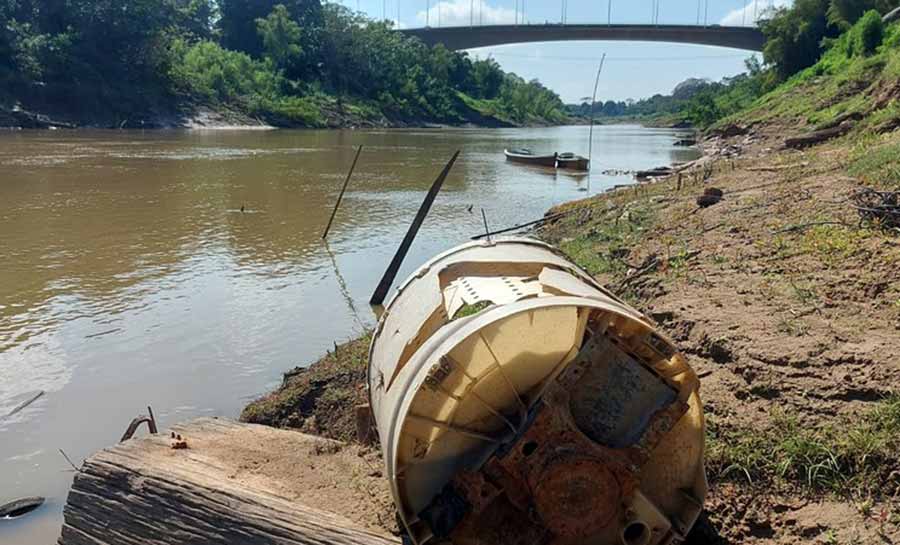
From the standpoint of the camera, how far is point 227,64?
64.3 m

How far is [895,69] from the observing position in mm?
20125

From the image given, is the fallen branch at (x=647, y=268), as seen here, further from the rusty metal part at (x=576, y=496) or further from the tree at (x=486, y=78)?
the tree at (x=486, y=78)

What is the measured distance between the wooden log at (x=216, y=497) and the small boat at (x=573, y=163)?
26367 mm

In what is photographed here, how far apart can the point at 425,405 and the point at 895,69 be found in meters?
21.7

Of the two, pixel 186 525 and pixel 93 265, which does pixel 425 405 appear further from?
pixel 93 265

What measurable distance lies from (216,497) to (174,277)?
8907 mm

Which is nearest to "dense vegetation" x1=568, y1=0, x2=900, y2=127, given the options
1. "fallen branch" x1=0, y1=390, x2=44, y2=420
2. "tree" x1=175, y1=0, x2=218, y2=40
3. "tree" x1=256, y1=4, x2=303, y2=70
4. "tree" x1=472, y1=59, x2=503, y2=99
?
"fallen branch" x1=0, y1=390, x2=44, y2=420

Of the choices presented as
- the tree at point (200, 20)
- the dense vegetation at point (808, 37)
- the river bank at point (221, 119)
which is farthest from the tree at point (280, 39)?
the dense vegetation at point (808, 37)

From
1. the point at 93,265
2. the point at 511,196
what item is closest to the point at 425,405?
the point at 93,265

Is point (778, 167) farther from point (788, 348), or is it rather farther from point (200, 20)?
point (200, 20)

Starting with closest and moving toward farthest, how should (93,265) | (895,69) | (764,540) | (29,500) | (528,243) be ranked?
(764,540) < (528,243) < (29,500) < (93,265) < (895,69)

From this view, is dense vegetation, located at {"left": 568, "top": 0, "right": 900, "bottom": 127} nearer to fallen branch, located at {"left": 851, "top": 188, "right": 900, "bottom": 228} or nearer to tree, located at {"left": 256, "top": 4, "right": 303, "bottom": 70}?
fallen branch, located at {"left": 851, "top": 188, "right": 900, "bottom": 228}

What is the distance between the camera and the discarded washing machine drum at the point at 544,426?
2965 mm

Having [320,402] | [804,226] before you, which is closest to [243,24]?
[804,226]
